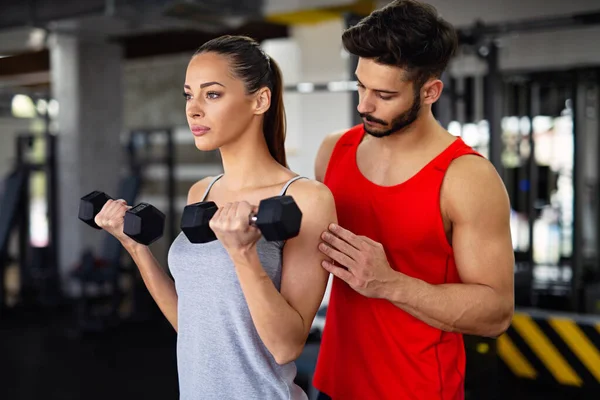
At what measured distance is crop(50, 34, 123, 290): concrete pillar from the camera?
7062mm

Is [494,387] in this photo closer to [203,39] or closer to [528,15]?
[528,15]

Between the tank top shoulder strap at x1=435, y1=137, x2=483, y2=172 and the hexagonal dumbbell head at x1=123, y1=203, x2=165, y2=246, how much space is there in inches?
22.0

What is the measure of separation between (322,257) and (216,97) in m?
0.36

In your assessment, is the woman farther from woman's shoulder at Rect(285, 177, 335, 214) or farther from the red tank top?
the red tank top

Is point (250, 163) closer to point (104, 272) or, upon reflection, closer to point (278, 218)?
point (278, 218)

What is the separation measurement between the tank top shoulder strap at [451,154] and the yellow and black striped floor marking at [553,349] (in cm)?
311

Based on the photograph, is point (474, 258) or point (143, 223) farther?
point (474, 258)

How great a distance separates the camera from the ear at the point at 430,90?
1372mm

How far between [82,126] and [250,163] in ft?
20.1

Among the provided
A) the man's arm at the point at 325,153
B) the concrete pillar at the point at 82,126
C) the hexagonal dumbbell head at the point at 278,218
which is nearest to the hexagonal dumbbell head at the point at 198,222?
the hexagonal dumbbell head at the point at 278,218

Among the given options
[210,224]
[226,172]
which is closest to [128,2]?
[226,172]

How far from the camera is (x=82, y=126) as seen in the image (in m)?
7.07

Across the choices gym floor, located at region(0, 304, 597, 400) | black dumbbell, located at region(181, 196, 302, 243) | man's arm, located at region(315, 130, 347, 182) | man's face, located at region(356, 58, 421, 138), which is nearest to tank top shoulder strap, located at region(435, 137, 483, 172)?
man's face, located at region(356, 58, 421, 138)

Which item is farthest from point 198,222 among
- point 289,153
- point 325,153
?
point 289,153
